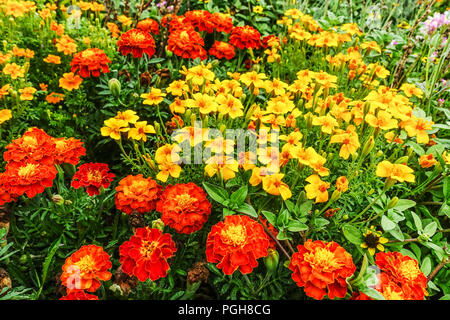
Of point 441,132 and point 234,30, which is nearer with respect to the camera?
point 441,132

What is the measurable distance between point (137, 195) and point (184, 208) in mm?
192

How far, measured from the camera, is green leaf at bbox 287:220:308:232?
3.41ft

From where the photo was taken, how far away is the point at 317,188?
110 centimetres

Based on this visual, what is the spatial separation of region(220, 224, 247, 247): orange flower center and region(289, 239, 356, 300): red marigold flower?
0.17 metres

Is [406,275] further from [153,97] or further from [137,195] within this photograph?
[153,97]

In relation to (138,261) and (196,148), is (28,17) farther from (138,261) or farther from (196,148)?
(138,261)

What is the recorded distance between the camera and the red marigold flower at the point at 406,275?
0.94 meters

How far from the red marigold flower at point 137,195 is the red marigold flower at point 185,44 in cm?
76

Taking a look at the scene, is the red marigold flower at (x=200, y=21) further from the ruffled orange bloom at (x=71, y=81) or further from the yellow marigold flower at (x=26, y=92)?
the yellow marigold flower at (x=26, y=92)

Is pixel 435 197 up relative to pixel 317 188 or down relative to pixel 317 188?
down

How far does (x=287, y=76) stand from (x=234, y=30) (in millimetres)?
490
